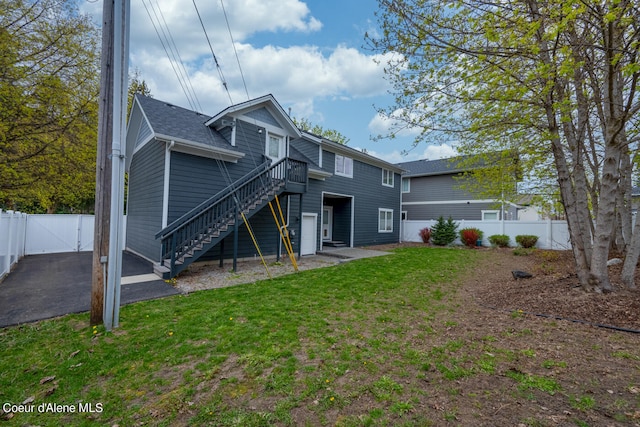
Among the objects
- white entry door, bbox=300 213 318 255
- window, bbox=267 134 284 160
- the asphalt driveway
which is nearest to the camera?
the asphalt driveway

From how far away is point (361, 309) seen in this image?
4855 millimetres

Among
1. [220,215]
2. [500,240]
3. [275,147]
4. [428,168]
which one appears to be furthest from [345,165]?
[500,240]

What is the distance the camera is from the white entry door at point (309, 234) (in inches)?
467

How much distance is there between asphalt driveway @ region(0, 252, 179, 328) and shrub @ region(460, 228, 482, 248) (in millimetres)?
15230

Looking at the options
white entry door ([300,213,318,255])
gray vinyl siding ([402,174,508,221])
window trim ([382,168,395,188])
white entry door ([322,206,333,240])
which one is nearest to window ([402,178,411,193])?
gray vinyl siding ([402,174,508,221])

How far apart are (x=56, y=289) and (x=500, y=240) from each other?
1838 centimetres

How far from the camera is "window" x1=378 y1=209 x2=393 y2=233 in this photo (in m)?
16.8

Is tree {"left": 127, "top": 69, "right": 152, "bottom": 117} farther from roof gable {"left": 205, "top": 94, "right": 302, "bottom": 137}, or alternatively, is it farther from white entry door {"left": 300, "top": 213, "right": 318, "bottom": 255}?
white entry door {"left": 300, "top": 213, "right": 318, "bottom": 255}

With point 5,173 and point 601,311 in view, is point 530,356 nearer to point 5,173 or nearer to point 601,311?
point 601,311

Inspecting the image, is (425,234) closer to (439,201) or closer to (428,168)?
(439,201)

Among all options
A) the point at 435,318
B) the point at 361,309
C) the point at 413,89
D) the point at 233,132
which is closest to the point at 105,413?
the point at 361,309

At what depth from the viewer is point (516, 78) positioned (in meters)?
→ 4.54

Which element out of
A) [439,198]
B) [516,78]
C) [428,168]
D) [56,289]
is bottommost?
Answer: [56,289]

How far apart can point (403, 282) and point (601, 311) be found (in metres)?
3.54
